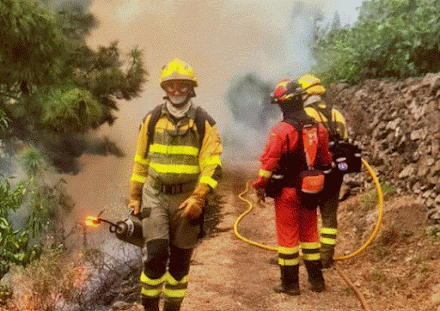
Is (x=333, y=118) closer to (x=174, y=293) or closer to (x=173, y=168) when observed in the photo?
(x=173, y=168)

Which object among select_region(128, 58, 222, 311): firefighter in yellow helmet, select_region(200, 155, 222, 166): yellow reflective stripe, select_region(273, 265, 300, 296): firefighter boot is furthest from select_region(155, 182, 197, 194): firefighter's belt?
select_region(273, 265, 300, 296): firefighter boot

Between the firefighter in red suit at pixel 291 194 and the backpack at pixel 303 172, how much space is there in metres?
0.01

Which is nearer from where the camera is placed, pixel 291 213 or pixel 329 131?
pixel 291 213

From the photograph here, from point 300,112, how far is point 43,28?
4.21 meters

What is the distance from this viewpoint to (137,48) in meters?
7.99

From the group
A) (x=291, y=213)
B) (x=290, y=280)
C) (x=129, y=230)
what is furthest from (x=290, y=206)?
(x=129, y=230)

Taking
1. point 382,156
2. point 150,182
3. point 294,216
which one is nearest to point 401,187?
point 382,156

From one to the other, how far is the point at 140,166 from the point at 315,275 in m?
2.21

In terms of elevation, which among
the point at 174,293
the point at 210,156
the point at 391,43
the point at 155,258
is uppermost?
the point at 391,43

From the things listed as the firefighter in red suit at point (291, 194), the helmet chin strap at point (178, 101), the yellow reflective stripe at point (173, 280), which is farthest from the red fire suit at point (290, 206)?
the yellow reflective stripe at point (173, 280)

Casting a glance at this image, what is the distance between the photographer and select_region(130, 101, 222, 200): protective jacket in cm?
325

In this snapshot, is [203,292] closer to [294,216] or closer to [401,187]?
→ [294,216]

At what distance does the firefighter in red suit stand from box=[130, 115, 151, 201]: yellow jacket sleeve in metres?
1.17

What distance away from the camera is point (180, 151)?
3.25 m
